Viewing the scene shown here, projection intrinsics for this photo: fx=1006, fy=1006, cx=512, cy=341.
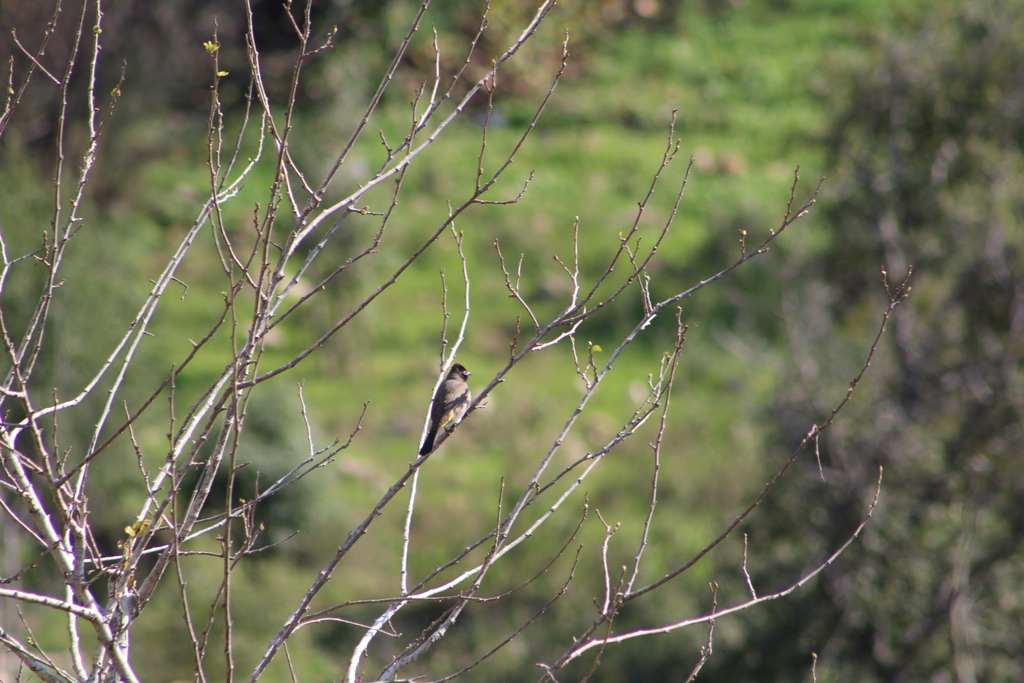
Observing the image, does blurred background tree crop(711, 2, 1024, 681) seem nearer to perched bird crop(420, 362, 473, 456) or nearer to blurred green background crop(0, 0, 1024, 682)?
blurred green background crop(0, 0, 1024, 682)


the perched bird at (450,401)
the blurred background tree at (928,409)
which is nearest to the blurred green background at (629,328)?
the blurred background tree at (928,409)

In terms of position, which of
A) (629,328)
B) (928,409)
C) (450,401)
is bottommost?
(629,328)

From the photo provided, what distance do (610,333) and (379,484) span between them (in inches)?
161

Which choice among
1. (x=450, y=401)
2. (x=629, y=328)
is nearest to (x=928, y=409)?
(x=450, y=401)

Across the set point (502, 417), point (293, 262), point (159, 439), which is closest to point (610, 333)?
point (502, 417)

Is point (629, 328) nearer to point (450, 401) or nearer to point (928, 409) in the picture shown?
point (928, 409)

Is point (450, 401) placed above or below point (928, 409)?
above

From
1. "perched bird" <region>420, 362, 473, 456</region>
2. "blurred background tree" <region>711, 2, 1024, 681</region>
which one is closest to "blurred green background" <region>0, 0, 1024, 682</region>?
"blurred background tree" <region>711, 2, 1024, 681</region>

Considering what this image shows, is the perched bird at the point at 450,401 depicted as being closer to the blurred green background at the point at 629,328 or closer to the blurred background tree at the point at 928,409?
the blurred green background at the point at 629,328

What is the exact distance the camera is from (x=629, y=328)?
14.8 m

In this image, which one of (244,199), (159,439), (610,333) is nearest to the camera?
(159,439)

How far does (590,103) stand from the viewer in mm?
19562

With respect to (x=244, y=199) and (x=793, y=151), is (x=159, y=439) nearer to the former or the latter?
(x=244, y=199)

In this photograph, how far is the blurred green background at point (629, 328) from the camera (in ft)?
29.2
